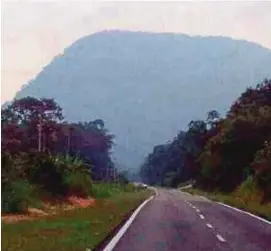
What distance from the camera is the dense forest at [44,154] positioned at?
1184 inches

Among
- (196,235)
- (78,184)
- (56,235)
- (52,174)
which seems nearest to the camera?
(56,235)

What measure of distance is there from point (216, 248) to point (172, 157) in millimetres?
139232

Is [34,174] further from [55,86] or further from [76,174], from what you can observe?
[55,86]

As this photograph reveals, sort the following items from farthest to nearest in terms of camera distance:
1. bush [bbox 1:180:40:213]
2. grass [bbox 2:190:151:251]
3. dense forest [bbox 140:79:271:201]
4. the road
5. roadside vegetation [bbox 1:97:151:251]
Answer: dense forest [bbox 140:79:271:201] → bush [bbox 1:180:40:213] → roadside vegetation [bbox 1:97:151:251] → the road → grass [bbox 2:190:151:251]

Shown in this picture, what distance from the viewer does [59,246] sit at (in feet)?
47.8

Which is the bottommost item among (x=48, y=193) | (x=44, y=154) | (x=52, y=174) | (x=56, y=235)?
(x=56, y=235)

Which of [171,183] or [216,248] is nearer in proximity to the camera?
[216,248]

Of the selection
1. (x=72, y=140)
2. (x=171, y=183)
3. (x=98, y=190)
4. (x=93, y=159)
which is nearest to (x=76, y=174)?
(x=98, y=190)

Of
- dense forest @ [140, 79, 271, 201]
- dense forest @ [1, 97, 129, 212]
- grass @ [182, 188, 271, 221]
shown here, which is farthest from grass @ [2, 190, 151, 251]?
dense forest @ [140, 79, 271, 201]

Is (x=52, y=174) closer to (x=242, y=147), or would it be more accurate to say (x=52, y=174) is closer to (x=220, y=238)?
(x=220, y=238)

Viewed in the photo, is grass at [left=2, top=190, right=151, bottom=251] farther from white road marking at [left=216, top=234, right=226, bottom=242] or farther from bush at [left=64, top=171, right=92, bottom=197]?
bush at [left=64, top=171, right=92, bottom=197]

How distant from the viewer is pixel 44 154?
3903 centimetres

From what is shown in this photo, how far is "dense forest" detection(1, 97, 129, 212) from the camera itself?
98.7 ft

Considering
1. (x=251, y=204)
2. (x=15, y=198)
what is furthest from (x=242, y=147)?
(x=15, y=198)
